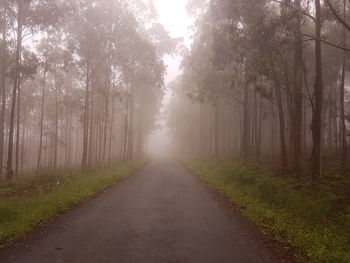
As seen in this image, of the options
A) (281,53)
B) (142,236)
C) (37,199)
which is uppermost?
(281,53)

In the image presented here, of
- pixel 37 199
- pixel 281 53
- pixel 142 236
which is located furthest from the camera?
pixel 281 53

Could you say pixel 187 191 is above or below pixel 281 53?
below

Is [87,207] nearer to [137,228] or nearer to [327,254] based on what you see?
[137,228]

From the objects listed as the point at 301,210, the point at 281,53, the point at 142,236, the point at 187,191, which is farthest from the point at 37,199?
the point at 281,53

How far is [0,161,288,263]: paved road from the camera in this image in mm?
6031

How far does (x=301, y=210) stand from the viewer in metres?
10.5

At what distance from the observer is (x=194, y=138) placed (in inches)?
2339

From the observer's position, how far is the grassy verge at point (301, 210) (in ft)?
22.5

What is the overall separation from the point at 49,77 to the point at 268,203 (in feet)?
94.7

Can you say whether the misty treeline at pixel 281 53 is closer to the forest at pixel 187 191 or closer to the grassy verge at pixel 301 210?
the forest at pixel 187 191

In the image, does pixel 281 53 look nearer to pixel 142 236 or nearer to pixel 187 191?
pixel 187 191

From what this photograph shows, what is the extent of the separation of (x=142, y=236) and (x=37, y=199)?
17.4 feet

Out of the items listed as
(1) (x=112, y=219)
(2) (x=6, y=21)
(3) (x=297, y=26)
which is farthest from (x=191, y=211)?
(2) (x=6, y=21)

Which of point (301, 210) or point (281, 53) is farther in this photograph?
point (281, 53)
